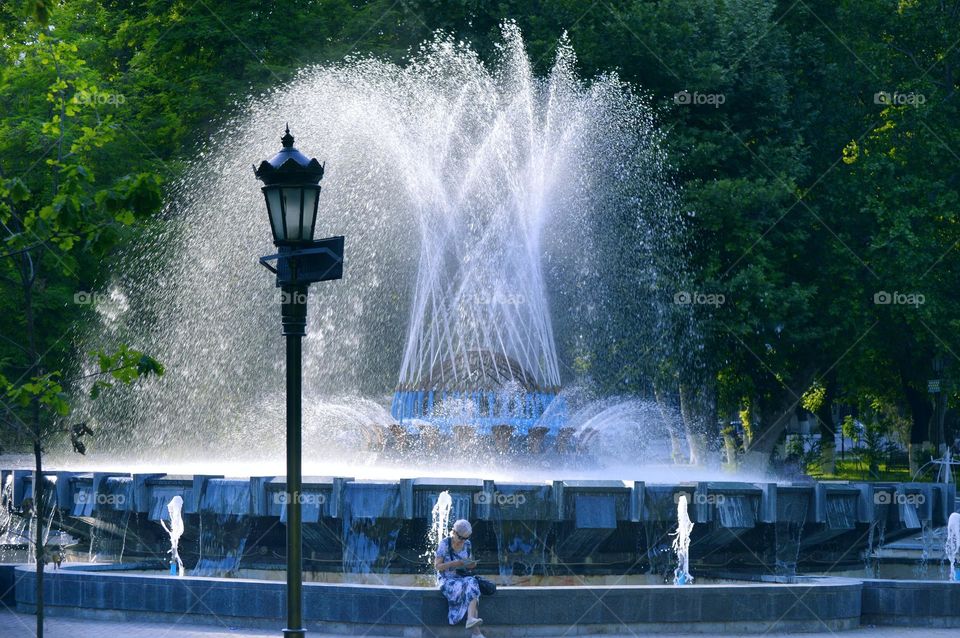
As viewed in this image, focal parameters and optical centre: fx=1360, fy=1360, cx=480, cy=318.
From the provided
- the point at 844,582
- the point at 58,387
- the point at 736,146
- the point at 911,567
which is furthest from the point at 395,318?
the point at 58,387

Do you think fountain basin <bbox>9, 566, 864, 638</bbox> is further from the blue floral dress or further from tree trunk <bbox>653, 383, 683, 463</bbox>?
tree trunk <bbox>653, 383, 683, 463</bbox>

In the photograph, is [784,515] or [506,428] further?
[506,428]

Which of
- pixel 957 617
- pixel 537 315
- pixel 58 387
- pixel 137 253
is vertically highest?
pixel 137 253

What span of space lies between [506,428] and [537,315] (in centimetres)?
394

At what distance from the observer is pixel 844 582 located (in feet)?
45.2

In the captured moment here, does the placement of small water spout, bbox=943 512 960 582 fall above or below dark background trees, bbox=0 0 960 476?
below

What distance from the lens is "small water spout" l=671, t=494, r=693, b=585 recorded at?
14.8 metres

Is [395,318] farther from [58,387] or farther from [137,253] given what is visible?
[58,387]
